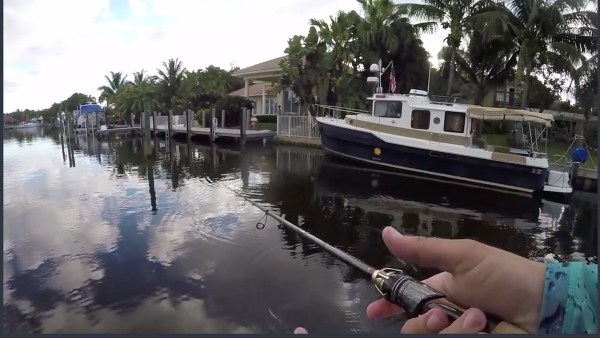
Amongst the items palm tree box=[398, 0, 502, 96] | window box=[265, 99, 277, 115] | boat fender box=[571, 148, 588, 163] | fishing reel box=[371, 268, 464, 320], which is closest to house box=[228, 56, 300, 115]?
window box=[265, 99, 277, 115]

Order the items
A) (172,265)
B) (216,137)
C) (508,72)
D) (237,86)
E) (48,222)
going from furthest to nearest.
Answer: (237,86) < (216,137) < (508,72) < (48,222) < (172,265)

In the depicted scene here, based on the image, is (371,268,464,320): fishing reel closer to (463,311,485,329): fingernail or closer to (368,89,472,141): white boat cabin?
(463,311,485,329): fingernail

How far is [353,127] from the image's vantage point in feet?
50.2

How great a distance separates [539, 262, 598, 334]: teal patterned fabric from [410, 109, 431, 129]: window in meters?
13.8

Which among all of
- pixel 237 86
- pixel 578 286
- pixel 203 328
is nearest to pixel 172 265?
pixel 203 328

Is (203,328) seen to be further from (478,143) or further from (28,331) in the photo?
(478,143)

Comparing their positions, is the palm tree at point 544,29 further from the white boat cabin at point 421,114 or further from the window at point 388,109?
the window at point 388,109

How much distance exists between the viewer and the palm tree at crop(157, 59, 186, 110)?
41.0 metres

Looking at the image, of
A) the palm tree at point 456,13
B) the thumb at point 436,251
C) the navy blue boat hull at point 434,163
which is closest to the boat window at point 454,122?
the navy blue boat hull at point 434,163

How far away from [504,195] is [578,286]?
40.4 ft

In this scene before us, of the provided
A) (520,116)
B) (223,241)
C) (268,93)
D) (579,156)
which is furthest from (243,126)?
(223,241)

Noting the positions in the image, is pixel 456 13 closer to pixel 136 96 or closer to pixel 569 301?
pixel 569 301

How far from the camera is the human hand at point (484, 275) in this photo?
1.04 meters

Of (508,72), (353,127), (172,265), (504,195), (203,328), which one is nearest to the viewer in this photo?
(203,328)
